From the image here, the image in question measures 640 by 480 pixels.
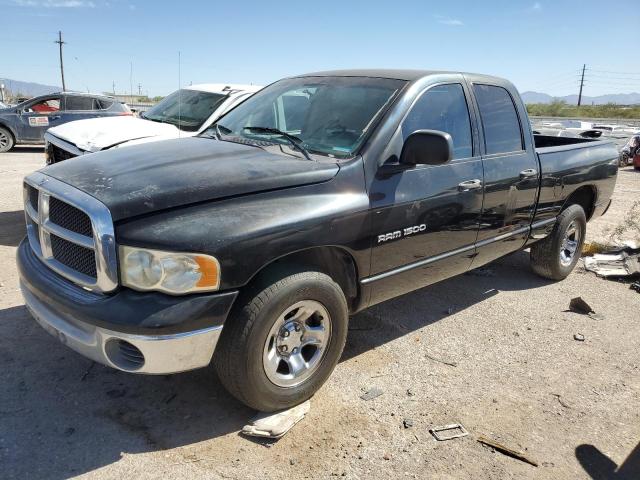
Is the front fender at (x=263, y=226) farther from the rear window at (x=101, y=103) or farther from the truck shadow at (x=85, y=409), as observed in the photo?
the rear window at (x=101, y=103)

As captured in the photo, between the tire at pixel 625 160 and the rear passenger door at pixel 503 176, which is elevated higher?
the rear passenger door at pixel 503 176

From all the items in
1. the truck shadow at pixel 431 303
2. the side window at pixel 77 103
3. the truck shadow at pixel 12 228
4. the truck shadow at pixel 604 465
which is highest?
the side window at pixel 77 103

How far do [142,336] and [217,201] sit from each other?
2.47 ft

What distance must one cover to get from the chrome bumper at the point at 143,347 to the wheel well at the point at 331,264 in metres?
0.54

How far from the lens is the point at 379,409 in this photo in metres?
3.18

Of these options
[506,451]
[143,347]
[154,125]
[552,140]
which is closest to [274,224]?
[143,347]

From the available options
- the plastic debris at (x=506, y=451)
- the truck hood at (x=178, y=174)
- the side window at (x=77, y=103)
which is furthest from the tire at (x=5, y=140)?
the plastic debris at (x=506, y=451)

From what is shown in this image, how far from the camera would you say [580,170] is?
5.35 metres

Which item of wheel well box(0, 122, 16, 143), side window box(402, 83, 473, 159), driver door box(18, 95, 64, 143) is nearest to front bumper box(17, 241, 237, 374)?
side window box(402, 83, 473, 159)

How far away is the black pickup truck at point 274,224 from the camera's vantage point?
252 centimetres

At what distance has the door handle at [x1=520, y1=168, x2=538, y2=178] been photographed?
14.6ft

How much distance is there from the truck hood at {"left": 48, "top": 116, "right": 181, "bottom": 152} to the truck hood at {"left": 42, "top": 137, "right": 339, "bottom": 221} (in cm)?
246

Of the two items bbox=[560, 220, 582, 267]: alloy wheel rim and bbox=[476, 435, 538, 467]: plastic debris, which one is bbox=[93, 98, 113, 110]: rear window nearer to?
bbox=[560, 220, 582, 267]: alloy wheel rim

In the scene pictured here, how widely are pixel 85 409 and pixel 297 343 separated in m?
1.25
